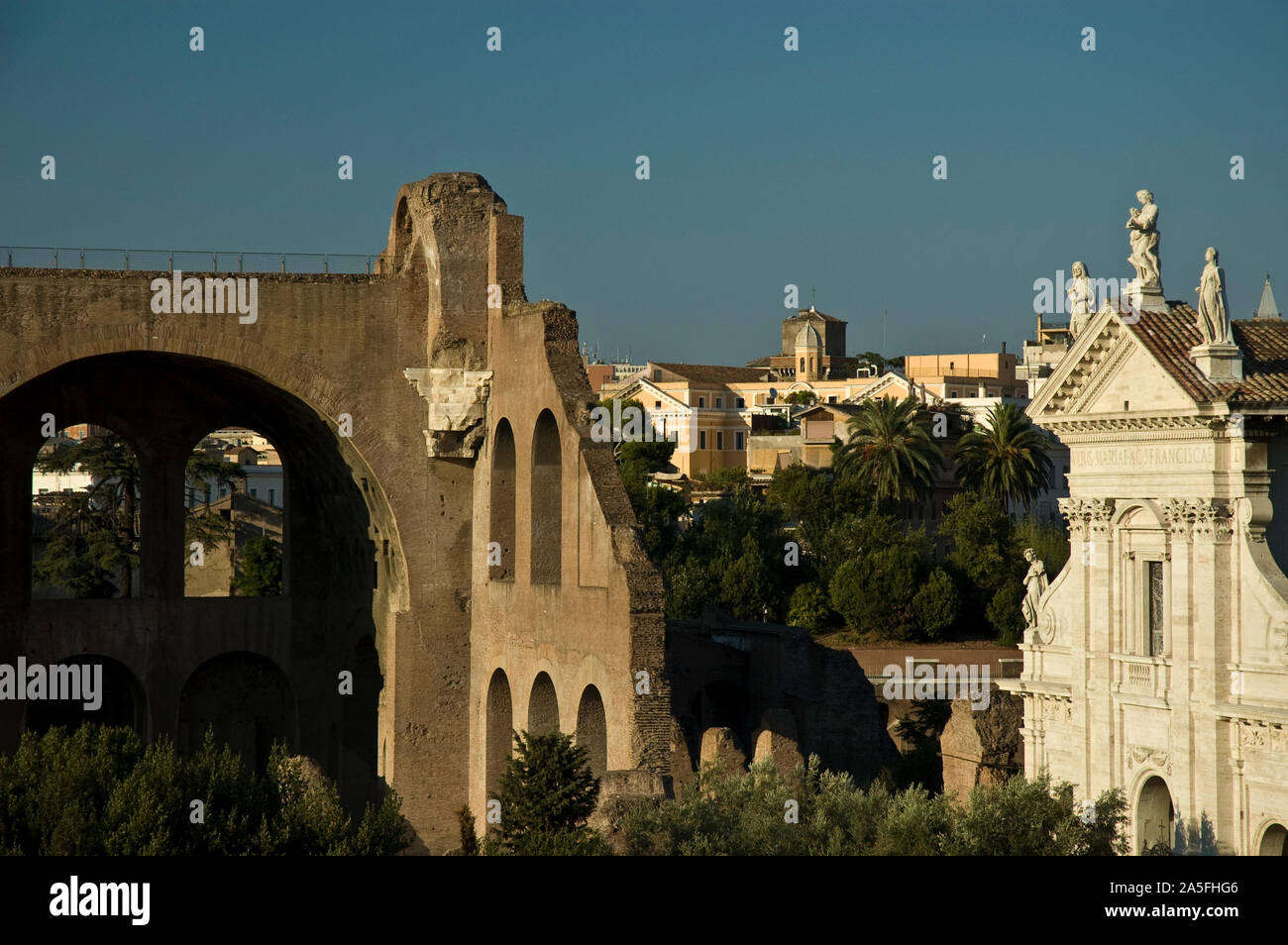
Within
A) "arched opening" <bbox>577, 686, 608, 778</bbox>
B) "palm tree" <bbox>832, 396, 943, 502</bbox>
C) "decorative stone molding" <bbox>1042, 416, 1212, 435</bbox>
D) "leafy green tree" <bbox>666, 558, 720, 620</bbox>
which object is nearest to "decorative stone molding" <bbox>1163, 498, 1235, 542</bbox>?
"decorative stone molding" <bbox>1042, 416, 1212, 435</bbox>

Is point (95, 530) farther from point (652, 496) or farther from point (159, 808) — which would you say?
point (159, 808)

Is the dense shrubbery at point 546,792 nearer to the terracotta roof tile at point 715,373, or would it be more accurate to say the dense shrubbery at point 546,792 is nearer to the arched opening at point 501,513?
the arched opening at point 501,513

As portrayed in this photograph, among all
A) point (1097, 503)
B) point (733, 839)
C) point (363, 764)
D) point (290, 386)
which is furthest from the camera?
point (363, 764)

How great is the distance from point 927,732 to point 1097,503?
16.0m

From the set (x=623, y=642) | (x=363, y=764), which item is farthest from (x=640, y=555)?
(x=363, y=764)

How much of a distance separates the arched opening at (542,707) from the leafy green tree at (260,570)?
28982 mm

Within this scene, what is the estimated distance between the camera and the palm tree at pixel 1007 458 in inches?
2147

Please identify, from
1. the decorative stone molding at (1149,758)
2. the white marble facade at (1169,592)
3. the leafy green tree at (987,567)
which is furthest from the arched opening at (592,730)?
the leafy green tree at (987,567)

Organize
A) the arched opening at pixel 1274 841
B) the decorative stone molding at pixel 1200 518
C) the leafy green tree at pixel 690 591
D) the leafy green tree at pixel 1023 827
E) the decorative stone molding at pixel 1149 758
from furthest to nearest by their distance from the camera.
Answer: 1. the leafy green tree at pixel 690 591
2. the decorative stone molding at pixel 1149 758
3. the decorative stone molding at pixel 1200 518
4. the arched opening at pixel 1274 841
5. the leafy green tree at pixel 1023 827

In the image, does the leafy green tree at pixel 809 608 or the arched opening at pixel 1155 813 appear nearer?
the arched opening at pixel 1155 813

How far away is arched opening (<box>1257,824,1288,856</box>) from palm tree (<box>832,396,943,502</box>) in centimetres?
3392

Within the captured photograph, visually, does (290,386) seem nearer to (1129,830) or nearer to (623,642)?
(623,642)

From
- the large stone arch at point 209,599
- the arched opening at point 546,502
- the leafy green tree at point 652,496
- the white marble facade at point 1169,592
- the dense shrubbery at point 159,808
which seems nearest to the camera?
the dense shrubbery at point 159,808
